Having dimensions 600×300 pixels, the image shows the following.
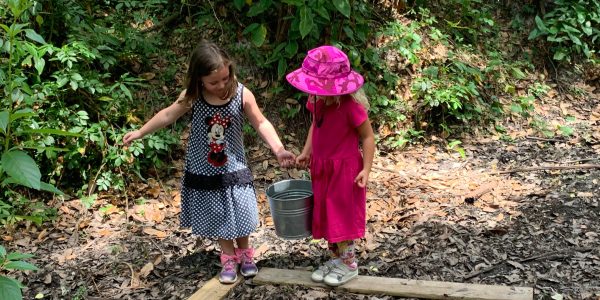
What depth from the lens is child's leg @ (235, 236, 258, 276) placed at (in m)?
3.70

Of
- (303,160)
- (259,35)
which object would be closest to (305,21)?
(259,35)

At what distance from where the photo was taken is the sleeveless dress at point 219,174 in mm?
3424

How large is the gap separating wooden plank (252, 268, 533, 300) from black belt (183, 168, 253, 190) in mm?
640

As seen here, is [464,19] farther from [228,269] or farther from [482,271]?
[228,269]

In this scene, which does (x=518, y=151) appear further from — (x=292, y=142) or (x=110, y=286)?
(x=110, y=286)

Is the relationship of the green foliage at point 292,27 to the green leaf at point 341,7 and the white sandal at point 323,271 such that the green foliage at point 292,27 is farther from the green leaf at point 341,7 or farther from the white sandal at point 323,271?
the white sandal at point 323,271

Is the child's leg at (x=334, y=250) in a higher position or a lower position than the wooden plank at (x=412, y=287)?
higher

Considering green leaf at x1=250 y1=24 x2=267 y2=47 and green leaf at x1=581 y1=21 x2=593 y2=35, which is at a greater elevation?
green leaf at x1=250 y1=24 x2=267 y2=47

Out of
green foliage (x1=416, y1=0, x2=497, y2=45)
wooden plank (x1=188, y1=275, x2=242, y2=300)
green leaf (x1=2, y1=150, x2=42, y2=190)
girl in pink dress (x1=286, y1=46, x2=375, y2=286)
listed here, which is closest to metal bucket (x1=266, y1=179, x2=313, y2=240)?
girl in pink dress (x1=286, y1=46, x2=375, y2=286)

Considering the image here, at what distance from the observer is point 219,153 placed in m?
3.44

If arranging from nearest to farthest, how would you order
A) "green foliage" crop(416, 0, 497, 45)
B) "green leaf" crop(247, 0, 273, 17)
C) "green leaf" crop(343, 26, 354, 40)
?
"green leaf" crop(247, 0, 273, 17) → "green leaf" crop(343, 26, 354, 40) → "green foliage" crop(416, 0, 497, 45)

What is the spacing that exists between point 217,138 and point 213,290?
91 cm

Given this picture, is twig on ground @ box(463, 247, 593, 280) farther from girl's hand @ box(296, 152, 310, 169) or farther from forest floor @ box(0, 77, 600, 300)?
girl's hand @ box(296, 152, 310, 169)

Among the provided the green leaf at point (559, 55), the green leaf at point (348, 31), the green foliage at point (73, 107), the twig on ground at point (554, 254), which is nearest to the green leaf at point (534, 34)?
the green leaf at point (559, 55)
